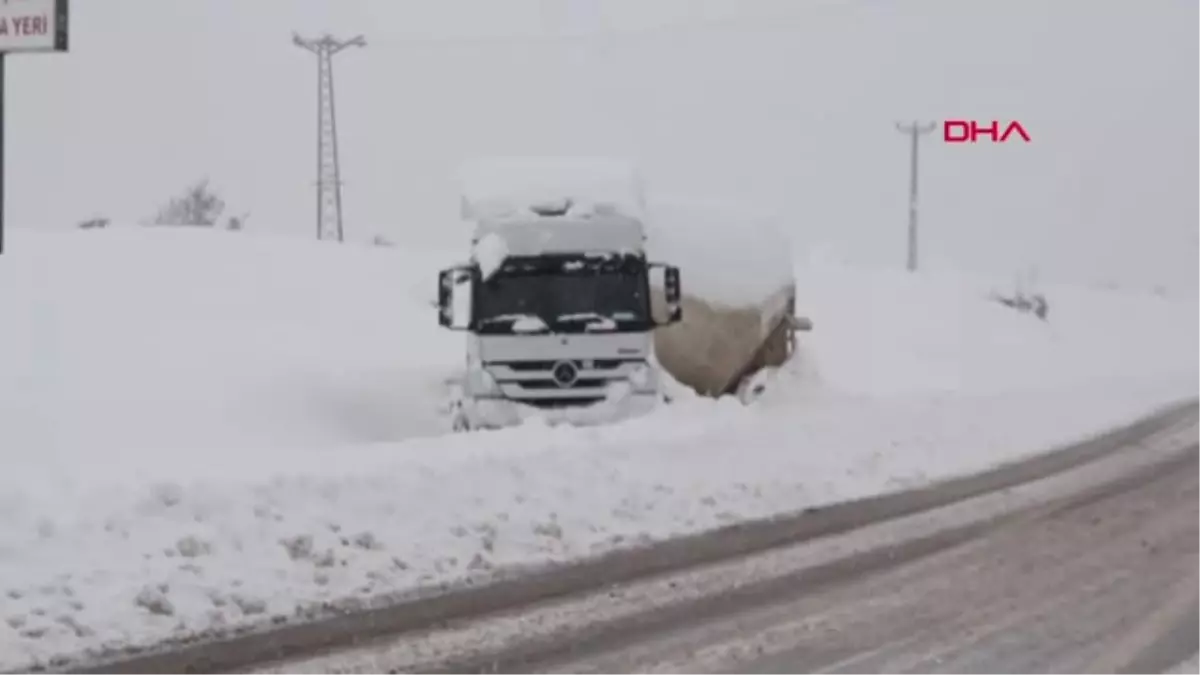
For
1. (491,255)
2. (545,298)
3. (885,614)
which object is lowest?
(885,614)

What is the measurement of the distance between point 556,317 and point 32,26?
6.89 m

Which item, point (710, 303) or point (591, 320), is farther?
point (710, 303)

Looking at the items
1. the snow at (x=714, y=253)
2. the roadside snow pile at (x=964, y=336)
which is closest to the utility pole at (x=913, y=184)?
the roadside snow pile at (x=964, y=336)

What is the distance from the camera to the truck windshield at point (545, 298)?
1764 centimetres

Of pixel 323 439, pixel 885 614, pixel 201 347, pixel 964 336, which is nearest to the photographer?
pixel 885 614

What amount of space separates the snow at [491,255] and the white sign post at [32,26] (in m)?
5.39

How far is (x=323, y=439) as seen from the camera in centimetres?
1897

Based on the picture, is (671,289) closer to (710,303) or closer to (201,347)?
(710,303)

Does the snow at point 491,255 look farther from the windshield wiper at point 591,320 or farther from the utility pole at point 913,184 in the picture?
the utility pole at point 913,184

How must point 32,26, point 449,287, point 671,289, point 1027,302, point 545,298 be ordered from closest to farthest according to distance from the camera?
point 32,26
point 449,287
point 545,298
point 671,289
point 1027,302

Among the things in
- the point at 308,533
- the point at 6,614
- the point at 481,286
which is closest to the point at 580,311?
the point at 481,286

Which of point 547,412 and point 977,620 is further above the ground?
point 977,620

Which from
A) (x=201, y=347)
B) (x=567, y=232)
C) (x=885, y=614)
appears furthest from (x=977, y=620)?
(x=201, y=347)

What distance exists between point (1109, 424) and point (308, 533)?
1472cm
